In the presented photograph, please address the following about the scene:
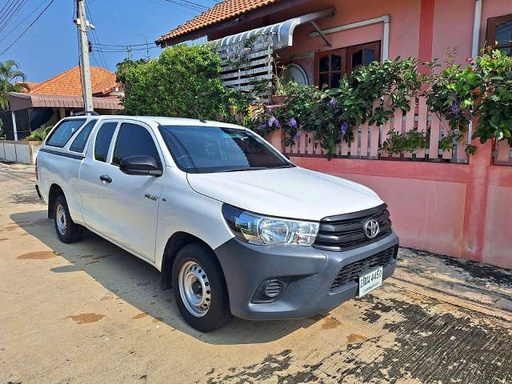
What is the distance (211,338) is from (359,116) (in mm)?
3638

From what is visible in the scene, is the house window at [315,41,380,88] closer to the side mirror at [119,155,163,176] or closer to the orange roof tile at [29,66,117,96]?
the side mirror at [119,155,163,176]

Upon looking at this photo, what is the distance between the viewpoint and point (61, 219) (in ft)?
17.9

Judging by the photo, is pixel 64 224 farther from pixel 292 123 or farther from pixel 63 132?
pixel 292 123

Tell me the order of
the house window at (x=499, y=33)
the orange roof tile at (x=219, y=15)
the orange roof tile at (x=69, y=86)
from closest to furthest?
1. the house window at (x=499, y=33)
2. the orange roof tile at (x=219, y=15)
3. the orange roof tile at (x=69, y=86)

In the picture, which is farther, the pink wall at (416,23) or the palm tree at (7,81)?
the palm tree at (7,81)

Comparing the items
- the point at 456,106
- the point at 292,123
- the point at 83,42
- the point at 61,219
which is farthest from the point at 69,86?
the point at 456,106

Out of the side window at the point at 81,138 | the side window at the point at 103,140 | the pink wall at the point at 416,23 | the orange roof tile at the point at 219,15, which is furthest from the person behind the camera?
the orange roof tile at the point at 219,15

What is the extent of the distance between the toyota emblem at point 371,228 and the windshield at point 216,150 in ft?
4.01

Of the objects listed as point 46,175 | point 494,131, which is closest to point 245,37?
point 46,175

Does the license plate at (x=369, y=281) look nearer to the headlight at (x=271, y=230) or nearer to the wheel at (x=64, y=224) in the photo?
the headlight at (x=271, y=230)

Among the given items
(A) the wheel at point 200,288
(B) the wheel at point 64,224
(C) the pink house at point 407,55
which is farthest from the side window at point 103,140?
(C) the pink house at point 407,55

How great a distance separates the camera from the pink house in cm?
449

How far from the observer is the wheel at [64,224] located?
522 cm

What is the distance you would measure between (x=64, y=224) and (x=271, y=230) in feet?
12.6
